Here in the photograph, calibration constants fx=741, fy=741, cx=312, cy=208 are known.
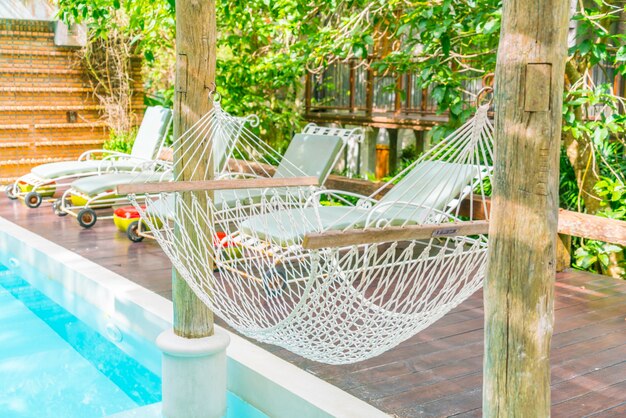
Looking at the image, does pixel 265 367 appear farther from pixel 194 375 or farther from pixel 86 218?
pixel 86 218

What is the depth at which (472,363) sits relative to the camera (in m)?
3.05

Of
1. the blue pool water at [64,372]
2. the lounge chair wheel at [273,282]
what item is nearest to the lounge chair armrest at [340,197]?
the lounge chair wheel at [273,282]

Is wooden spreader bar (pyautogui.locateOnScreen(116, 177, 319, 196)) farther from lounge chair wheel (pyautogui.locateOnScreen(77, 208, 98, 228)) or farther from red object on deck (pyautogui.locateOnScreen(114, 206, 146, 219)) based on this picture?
lounge chair wheel (pyautogui.locateOnScreen(77, 208, 98, 228))

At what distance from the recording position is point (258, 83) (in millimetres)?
7785

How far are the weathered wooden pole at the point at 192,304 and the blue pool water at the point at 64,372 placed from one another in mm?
195

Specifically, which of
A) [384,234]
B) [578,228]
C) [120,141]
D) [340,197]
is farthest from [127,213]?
[384,234]

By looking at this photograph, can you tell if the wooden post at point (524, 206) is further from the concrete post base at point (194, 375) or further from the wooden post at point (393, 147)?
the wooden post at point (393, 147)

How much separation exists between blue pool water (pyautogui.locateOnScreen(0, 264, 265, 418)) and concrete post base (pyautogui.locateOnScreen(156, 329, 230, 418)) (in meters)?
0.14

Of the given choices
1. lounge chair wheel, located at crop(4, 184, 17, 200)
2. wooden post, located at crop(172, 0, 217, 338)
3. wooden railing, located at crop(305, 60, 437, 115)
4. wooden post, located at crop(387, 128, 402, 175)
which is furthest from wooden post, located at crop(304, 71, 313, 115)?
wooden post, located at crop(172, 0, 217, 338)

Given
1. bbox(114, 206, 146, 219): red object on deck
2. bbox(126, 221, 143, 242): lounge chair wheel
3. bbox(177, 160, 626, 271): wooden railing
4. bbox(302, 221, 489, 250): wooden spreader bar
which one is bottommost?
bbox(126, 221, 143, 242): lounge chair wheel

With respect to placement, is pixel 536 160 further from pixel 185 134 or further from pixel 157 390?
pixel 157 390

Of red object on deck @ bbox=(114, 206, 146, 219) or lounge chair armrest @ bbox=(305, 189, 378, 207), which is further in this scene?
red object on deck @ bbox=(114, 206, 146, 219)

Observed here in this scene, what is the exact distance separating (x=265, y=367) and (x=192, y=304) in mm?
383

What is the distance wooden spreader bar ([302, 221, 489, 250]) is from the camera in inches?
73.4
